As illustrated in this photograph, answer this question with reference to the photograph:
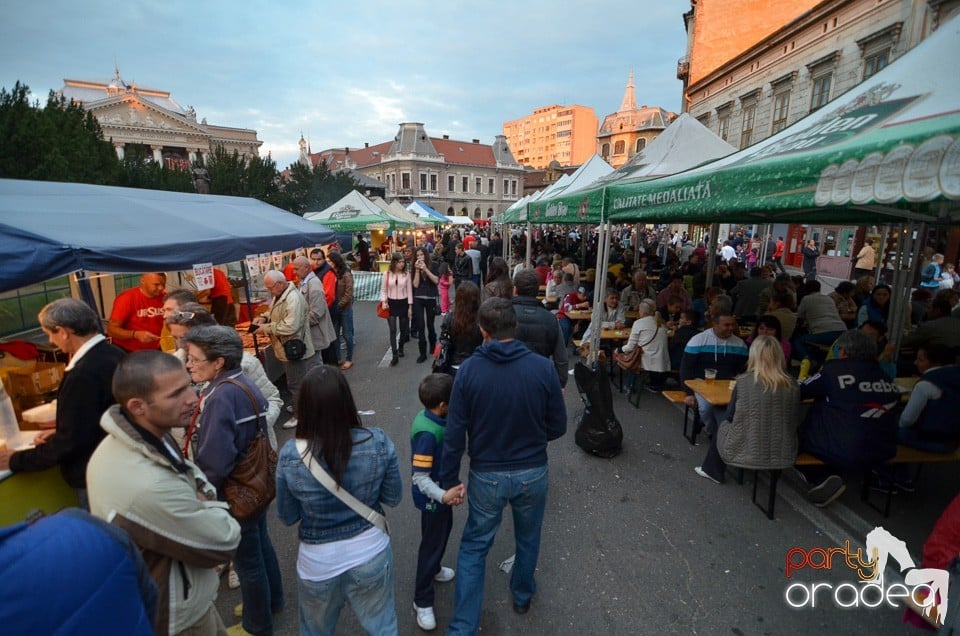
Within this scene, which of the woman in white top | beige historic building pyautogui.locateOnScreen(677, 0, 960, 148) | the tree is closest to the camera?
the woman in white top

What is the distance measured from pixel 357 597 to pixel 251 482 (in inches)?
30.3

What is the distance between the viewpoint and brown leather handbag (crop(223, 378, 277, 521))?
2135 millimetres

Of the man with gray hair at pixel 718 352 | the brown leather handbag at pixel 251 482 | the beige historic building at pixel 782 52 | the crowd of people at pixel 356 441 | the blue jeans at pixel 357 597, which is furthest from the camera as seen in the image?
the beige historic building at pixel 782 52

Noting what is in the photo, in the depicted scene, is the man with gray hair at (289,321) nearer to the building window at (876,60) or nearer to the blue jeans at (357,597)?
the blue jeans at (357,597)

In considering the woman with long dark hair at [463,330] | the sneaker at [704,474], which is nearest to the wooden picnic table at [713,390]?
the sneaker at [704,474]

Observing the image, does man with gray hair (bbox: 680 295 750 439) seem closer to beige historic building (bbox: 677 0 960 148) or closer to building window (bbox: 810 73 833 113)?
beige historic building (bbox: 677 0 960 148)

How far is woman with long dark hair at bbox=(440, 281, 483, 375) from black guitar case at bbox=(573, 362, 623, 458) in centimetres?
119

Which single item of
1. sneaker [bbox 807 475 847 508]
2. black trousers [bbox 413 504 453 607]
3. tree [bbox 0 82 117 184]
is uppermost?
tree [bbox 0 82 117 184]

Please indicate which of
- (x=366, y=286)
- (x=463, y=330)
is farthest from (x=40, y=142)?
(x=463, y=330)

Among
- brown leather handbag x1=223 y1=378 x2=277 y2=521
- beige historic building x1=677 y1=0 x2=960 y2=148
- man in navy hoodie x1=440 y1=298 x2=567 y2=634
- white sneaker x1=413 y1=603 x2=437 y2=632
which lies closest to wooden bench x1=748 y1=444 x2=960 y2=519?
man in navy hoodie x1=440 y1=298 x2=567 y2=634

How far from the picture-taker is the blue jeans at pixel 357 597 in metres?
1.87

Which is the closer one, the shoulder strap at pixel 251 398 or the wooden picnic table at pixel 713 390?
the shoulder strap at pixel 251 398

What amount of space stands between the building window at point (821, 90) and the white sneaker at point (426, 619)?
2156 cm

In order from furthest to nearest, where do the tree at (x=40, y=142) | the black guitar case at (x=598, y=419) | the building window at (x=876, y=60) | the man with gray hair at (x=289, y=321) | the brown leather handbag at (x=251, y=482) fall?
the tree at (x=40, y=142), the building window at (x=876, y=60), the man with gray hair at (x=289, y=321), the black guitar case at (x=598, y=419), the brown leather handbag at (x=251, y=482)
